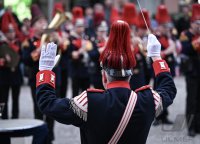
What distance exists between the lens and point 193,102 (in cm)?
775

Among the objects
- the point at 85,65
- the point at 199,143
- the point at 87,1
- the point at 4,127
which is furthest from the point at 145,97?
the point at 87,1

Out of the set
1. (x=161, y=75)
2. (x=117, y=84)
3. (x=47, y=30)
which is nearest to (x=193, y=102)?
(x=47, y=30)

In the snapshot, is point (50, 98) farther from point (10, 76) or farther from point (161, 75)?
point (10, 76)

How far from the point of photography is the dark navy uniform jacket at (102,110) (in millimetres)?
3041

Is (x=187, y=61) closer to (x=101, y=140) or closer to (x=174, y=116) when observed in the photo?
(x=174, y=116)

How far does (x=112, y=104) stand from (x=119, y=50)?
1.07 feet

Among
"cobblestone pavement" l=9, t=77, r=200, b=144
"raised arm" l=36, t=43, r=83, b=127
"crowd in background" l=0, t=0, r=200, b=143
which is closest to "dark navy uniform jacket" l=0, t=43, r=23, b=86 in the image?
"crowd in background" l=0, t=0, r=200, b=143

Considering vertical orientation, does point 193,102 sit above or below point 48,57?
below

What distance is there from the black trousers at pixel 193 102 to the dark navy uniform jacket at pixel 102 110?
15.0 ft

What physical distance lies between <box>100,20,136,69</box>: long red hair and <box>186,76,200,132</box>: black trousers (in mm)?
4678

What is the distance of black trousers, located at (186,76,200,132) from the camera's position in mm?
7666

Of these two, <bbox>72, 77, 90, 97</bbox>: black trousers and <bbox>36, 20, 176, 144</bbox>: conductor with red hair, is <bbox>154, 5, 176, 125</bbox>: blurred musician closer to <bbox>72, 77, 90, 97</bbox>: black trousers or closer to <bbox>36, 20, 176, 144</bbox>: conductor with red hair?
<bbox>72, 77, 90, 97</bbox>: black trousers

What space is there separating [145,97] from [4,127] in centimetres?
233

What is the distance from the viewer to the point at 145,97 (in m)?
3.16
